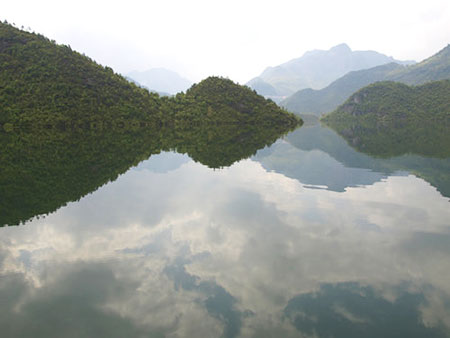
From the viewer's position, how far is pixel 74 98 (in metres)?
118

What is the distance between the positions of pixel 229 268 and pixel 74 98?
126 metres

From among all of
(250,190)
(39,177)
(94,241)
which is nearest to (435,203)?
(250,190)

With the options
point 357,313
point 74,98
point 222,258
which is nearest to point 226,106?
point 74,98

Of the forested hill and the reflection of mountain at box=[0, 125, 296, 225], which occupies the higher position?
the forested hill

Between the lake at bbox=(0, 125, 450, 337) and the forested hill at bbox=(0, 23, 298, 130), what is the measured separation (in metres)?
90.9

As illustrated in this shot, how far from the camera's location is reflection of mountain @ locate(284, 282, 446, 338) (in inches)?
347

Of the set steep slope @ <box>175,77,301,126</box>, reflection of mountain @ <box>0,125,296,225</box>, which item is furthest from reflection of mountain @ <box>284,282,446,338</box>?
steep slope @ <box>175,77,301,126</box>

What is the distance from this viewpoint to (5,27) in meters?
135

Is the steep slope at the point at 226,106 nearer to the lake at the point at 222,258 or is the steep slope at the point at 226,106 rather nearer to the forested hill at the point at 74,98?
the forested hill at the point at 74,98

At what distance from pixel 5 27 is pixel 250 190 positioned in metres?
165

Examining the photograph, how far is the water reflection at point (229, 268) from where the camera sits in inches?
364

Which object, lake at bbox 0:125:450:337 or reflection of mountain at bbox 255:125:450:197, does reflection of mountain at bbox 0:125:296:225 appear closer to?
lake at bbox 0:125:450:337

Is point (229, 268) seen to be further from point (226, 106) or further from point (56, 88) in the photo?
point (226, 106)

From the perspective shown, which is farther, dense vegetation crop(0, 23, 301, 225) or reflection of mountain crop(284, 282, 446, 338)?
dense vegetation crop(0, 23, 301, 225)
